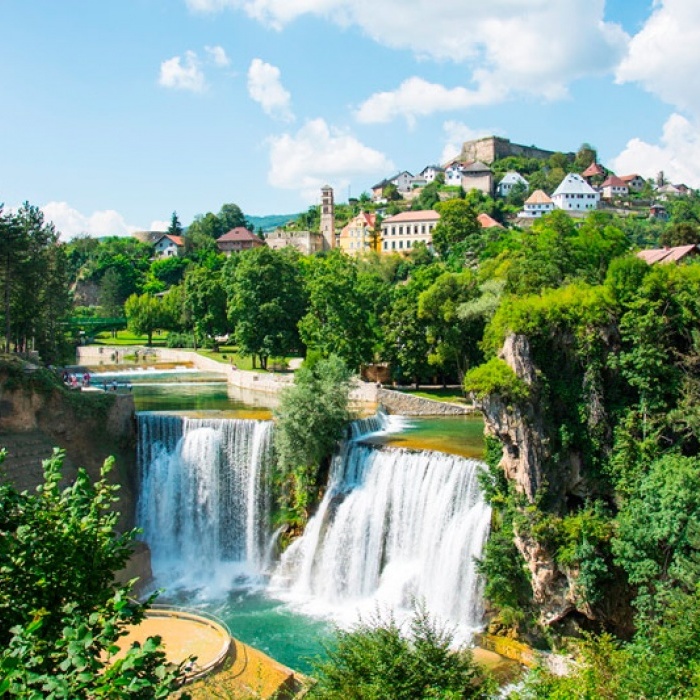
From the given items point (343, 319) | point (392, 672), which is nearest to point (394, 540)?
point (392, 672)

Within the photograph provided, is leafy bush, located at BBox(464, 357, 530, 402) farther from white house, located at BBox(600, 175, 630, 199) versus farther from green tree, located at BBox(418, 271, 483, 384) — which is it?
white house, located at BBox(600, 175, 630, 199)

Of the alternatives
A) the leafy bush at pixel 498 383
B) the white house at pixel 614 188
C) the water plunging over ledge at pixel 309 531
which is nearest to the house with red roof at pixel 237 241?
the white house at pixel 614 188

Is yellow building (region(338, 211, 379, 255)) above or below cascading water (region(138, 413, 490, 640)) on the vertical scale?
above

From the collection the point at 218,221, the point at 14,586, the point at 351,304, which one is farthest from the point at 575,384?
the point at 218,221

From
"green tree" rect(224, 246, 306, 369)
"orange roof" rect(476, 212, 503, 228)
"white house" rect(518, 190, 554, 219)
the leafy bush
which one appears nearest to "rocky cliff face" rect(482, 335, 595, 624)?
the leafy bush

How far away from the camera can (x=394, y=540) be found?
22938mm

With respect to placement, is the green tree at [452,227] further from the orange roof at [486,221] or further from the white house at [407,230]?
the orange roof at [486,221]

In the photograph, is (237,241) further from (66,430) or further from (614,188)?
(66,430)

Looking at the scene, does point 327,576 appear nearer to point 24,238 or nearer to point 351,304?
point 351,304

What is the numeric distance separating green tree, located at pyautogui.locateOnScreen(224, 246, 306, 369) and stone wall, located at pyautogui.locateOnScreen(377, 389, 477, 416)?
42.6ft

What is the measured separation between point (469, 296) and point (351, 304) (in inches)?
260

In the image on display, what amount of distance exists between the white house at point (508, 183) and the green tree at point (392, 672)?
345ft

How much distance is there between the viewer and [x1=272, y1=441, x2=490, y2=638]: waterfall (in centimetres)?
2083

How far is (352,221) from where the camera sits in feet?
333
